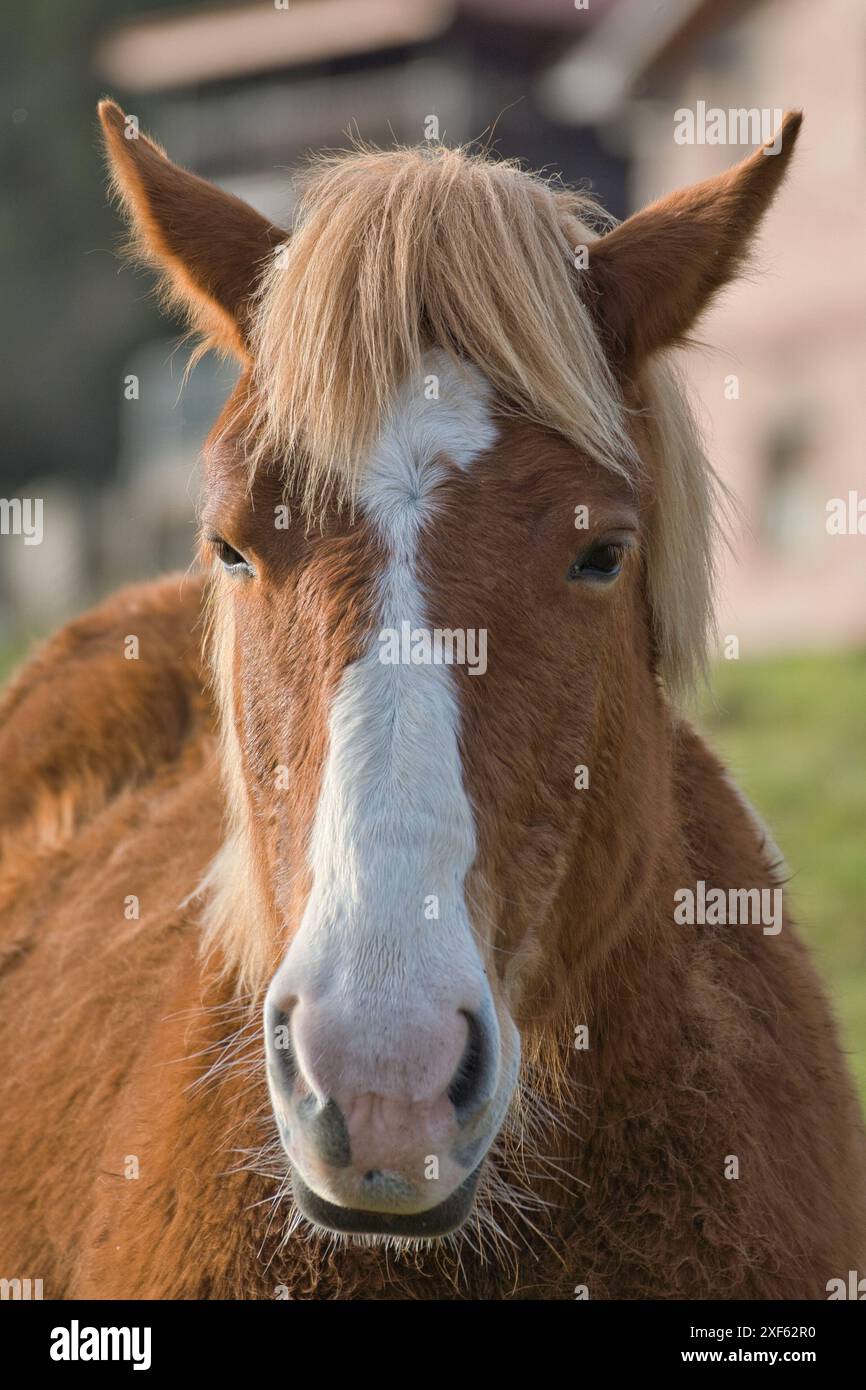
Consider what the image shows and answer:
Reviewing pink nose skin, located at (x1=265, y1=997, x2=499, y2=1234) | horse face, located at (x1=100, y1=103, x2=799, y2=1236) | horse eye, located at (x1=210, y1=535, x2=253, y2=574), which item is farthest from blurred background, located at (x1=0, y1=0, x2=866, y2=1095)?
pink nose skin, located at (x1=265, y1=997, x2=499, y2=1234)

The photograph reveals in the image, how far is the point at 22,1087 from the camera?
3717 mm

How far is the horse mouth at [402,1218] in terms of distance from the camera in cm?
222

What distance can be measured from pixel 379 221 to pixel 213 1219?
193cm

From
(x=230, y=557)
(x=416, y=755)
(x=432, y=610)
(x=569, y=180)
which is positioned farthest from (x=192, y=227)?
(x=569, y=180)

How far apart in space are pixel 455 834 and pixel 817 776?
822 cm

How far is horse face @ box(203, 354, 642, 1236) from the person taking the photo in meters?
2.11

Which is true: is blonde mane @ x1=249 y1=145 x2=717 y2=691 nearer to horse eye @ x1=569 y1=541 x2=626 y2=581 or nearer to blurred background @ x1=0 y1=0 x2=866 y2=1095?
horse eye @ x1=569 y1=541 x2=626 y2=581

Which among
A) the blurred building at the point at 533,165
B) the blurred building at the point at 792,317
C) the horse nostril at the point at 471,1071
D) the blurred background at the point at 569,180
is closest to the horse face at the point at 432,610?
the horse nostril at the point at 471,1071

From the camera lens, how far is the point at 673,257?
2.86m

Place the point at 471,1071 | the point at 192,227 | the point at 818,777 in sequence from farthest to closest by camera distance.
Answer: the point at 818,777
the point at 192,227
the point at 471,1071

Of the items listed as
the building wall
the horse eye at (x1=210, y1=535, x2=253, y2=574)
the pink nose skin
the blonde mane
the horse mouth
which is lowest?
the horse mouth

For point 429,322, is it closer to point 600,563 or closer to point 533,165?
point 600,563

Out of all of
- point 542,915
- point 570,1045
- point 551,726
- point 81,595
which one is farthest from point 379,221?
point 81,595

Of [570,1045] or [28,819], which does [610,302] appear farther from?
[28,819]
